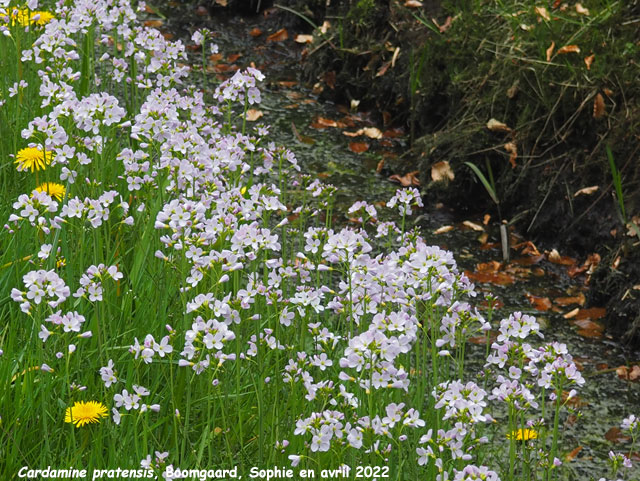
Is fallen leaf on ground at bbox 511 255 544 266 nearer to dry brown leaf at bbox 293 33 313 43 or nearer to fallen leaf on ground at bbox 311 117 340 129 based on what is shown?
fallen leaf on ground at bbox 311 117 340 129

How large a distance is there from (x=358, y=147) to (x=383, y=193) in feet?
1.91

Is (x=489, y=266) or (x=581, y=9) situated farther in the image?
(x=581, y=9)

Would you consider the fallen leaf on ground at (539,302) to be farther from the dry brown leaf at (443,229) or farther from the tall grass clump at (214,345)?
the tall grass clump at (214,345)

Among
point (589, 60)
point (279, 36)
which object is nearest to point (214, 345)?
point (589, 60)

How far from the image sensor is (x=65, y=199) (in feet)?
9.71

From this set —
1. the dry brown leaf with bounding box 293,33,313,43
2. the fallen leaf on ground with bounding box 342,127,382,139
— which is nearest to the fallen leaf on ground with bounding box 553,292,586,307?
the fallen leaf on ground with bounding box 342,127,382,139

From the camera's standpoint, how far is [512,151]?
5031 mm

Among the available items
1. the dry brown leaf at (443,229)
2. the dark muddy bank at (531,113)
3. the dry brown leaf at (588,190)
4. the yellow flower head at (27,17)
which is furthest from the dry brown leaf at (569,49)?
the yellow flower head at (27,17)

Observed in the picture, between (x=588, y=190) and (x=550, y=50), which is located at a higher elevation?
(x=550, y=50)

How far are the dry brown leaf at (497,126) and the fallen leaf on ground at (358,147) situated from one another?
89 centimetres

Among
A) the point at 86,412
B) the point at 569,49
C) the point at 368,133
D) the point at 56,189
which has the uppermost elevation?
the point at 569,49

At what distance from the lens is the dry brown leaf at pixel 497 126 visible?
201 inches

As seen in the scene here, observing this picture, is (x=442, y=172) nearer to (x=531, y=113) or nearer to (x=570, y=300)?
(x=531, y=113)

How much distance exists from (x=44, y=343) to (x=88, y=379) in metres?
0.22
